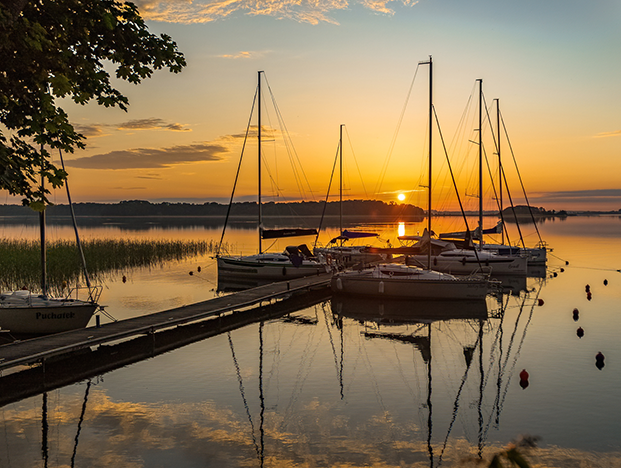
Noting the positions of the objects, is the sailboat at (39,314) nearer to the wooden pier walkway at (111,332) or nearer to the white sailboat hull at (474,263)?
the wooden pier walkway at (111,332)

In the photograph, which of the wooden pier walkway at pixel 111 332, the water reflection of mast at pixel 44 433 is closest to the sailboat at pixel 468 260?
the wooden pier walkway at pixel 111 332

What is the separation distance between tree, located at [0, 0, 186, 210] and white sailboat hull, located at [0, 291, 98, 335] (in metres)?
11.6

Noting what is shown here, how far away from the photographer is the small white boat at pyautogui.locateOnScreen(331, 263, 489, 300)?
99.0ft

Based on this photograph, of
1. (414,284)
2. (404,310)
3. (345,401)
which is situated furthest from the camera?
(414,284)

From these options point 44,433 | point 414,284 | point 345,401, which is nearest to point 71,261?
point 414,284

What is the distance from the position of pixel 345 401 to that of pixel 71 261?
1282 inches

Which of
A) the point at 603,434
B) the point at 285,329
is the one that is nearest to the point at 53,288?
the point at 285,329

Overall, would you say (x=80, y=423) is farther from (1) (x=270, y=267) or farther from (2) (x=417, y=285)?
(1) (x=270, y=267)

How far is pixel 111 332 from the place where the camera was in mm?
19531

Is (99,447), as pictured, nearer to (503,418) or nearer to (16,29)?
(16,29)

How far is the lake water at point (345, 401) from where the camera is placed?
11773 millimetres

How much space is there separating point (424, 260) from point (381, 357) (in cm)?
2721

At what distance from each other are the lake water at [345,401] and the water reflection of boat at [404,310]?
49 centimetres

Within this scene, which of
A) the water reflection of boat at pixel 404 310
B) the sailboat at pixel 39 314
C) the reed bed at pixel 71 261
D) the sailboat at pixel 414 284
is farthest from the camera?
the reed bed at pixel 71 261
